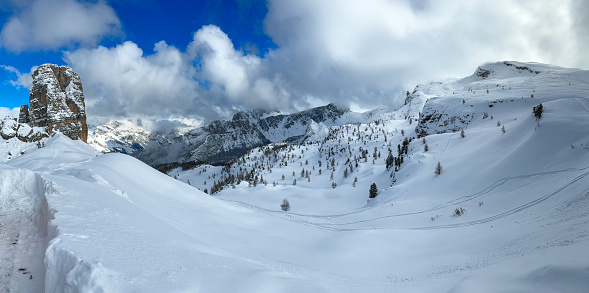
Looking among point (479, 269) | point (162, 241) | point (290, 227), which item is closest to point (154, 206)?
point (162, 241)

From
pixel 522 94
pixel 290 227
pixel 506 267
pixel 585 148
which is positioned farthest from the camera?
pixel 522 94

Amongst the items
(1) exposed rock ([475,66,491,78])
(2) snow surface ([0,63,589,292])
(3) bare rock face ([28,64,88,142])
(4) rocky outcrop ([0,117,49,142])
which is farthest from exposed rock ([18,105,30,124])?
(1) exposed rock ([475,66,491,78])

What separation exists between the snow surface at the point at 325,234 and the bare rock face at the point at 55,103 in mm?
99884

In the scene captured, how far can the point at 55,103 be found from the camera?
91500mm

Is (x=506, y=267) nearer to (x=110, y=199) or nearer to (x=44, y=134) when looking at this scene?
(x=110, y=199)

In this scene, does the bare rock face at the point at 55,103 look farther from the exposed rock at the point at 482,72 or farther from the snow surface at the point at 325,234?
the exposed rock at the point at 482,72

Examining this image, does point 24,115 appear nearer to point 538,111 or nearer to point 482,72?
point 538,111

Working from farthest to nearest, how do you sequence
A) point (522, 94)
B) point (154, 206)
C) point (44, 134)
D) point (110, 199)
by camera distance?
point (44, 134)
point (522, 94)
point (154, 206)
point (110, 199)

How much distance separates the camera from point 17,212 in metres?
7.14

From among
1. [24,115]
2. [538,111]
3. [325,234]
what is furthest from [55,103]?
[538,111]

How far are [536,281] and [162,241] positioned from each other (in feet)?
26.2

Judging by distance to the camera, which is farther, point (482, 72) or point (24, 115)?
point (482, 72)

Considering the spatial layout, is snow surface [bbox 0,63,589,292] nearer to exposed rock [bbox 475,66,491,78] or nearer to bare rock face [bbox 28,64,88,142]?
bare rock face [bbox 28,64,88,142]

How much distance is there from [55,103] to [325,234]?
11777cm
